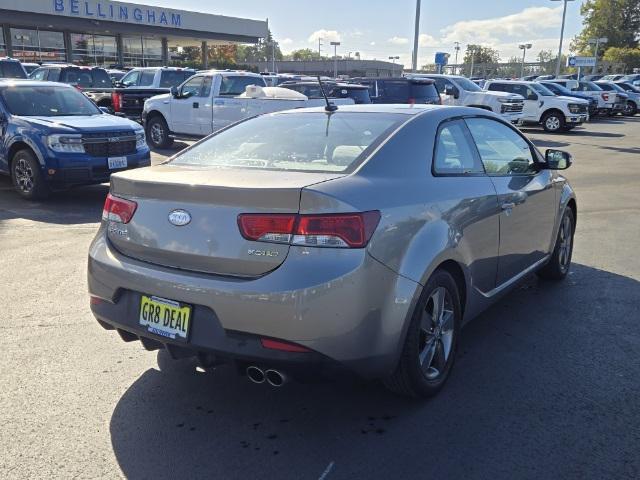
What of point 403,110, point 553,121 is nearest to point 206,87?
point 403,110

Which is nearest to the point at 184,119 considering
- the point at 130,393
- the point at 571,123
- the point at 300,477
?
the point at 130,393

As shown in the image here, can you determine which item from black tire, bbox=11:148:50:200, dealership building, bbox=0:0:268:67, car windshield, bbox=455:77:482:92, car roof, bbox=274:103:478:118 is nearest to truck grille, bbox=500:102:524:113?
car windshield, bbox=455:77:482:92

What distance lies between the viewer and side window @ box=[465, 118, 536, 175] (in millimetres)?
4164

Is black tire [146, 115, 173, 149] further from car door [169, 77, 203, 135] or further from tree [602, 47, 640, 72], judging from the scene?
tree [602, 47, 640, 72]

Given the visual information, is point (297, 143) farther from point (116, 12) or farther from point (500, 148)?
point (116, 12)

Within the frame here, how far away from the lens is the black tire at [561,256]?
5344mm

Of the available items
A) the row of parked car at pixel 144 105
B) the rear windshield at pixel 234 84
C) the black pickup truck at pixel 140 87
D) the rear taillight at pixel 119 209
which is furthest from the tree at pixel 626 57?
the rear taillight at pixel 119 209

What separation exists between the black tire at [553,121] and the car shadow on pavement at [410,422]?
20.2 meters

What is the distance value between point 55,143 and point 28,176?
78 cm

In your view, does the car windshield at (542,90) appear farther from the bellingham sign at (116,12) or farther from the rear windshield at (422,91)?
the bellingham sign at (116,12)

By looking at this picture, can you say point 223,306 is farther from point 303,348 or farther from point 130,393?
point 130,393

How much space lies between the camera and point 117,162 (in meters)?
8.75

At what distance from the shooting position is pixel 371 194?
2945mm

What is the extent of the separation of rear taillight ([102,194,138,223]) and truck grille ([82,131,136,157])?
221 inches
